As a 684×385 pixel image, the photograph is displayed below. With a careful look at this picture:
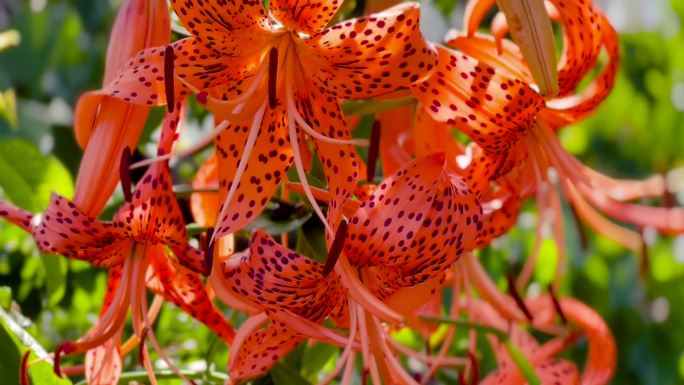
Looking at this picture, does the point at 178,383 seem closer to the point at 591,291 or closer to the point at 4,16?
the point at 591,291

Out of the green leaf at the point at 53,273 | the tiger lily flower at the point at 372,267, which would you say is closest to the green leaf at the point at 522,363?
the tiger lily flower at the point at 372,267

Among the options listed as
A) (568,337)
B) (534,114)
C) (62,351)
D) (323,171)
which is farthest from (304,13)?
(568,337)

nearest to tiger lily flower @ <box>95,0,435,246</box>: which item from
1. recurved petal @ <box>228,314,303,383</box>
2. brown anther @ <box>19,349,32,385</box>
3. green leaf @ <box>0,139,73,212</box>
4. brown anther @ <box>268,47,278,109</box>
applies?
brown anther @ <box>268,47,278,109</box>

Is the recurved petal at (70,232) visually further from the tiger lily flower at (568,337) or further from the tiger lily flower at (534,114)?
the tiger lily flower at (568,337)

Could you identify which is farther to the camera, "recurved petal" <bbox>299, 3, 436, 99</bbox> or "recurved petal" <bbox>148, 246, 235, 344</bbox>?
"recurved petal" <bbox>148, 246, 235, 344</bbox>

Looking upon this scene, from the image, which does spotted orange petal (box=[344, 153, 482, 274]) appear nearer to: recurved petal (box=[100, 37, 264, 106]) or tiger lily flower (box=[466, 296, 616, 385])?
recurved petal (box=[100, 37, 264, 106])

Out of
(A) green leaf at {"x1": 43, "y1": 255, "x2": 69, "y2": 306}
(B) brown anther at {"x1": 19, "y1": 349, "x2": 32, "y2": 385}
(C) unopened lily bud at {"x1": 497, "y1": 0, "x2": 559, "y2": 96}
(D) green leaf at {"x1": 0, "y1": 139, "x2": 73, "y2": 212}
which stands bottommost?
(A) green leaf at {"x1": 43, "y1": 255, "x2": 69, "y2": 306}

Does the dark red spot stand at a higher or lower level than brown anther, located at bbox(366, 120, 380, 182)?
lower
